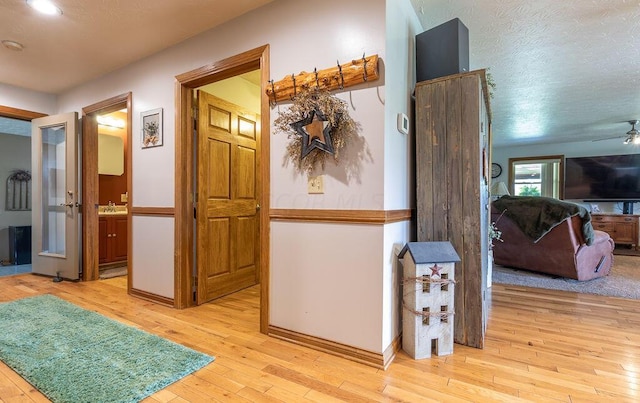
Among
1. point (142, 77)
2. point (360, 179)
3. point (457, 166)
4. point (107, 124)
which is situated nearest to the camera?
point (360, 179)

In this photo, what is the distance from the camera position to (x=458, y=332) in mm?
2037

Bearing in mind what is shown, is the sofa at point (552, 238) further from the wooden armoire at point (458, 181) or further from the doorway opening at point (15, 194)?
the doorway opening at point (15, 194)

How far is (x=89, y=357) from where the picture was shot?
6.03ft

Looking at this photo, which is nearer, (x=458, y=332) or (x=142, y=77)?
(x=458, y=332)

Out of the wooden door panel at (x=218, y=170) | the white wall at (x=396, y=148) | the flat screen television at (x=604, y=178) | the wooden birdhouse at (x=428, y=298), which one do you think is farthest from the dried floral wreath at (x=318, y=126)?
the flat screen television at (x=604, y=178)

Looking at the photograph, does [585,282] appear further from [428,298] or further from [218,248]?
[218,248]

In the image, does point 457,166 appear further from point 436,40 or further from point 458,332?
point 458,332

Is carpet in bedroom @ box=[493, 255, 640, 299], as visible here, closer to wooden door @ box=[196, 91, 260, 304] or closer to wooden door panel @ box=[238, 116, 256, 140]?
wooden door @ box=[196, 91, 260, 304]

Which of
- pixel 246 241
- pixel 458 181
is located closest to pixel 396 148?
pixel 458 181

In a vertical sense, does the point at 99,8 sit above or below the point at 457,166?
above

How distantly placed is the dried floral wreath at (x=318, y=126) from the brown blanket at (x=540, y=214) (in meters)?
3.10

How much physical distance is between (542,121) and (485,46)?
10.9 feet

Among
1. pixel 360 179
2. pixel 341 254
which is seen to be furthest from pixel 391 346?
pixel 360 179

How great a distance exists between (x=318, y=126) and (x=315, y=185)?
0.38 metres
